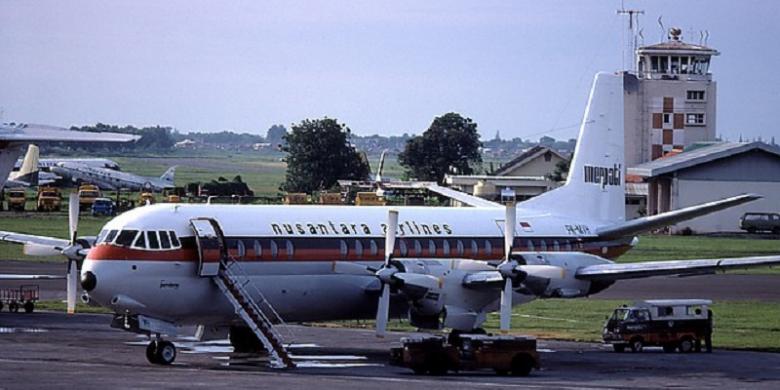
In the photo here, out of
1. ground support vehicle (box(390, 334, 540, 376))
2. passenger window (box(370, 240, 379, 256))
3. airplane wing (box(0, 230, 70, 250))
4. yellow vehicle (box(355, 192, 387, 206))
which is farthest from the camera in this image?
yellow vehicle (box(355, 192, 387, 206))

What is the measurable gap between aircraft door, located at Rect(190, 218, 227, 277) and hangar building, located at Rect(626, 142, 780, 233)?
66.7 metres

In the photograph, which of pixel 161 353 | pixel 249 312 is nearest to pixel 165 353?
pixel 161 353

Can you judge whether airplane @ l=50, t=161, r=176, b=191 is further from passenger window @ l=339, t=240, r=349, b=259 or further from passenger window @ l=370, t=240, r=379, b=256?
passenger window @ l=339, t=240, r=349, b=259

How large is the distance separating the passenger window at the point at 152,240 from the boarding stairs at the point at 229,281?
97cm

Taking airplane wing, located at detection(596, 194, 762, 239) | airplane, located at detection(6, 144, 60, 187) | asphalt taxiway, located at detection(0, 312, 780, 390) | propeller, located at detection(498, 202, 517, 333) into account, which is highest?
airplane, located at detection(6, 144, 60, 187)

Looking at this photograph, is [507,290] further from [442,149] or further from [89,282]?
[442,149]

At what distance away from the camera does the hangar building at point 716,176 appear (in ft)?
318

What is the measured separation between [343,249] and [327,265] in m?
0.74

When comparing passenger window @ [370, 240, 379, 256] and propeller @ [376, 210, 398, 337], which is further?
passenger window @ [370, 240, 379, 256]

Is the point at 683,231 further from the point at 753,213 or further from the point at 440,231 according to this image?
the point at 440,231

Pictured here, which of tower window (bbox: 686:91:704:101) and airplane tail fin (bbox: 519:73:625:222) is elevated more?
tower window (bbox: 686:91:704:101)

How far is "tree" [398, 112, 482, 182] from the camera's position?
5389 inches

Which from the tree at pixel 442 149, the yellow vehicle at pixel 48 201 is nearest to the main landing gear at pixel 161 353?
the yellow vehicle at pixel 48 201

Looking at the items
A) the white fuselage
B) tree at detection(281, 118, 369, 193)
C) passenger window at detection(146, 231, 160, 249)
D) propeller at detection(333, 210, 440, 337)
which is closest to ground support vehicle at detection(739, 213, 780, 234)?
tree at detection(281, 118, 369, 193)
